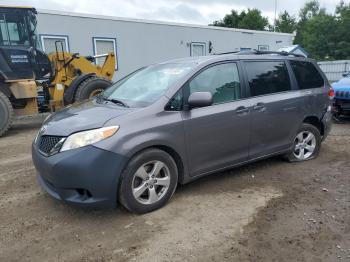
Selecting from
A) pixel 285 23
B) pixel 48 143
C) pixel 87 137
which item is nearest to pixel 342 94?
pixel 87 137

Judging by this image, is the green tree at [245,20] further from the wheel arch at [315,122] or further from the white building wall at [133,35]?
the wheel arch at [315,122]

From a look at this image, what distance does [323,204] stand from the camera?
4.00 meters

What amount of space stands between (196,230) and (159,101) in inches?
56.9

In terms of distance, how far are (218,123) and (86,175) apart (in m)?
1.70

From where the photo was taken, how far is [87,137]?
343 centimetres

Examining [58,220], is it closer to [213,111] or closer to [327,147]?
[213,111]

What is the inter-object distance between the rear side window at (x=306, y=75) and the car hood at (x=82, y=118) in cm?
282

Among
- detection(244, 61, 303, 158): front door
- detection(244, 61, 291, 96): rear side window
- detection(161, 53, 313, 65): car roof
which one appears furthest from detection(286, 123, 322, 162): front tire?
detection(161, 53, 313, 65): car roof

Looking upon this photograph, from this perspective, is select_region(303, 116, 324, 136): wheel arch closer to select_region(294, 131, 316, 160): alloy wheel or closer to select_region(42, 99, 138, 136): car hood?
select_region(294, 131, 316, 160): alloy wheel

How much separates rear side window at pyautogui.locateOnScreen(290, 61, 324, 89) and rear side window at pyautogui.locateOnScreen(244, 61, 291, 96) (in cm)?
24

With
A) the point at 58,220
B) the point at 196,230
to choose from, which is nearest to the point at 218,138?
the point at 196,230

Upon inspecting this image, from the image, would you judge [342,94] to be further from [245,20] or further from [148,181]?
[245,20]

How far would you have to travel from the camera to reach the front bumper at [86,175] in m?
3.36

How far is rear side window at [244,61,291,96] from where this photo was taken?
4664 mm
